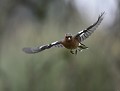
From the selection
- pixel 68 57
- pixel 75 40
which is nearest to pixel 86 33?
pixel 75 40

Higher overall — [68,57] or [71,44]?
[68,57]

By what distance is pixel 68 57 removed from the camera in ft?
15.9

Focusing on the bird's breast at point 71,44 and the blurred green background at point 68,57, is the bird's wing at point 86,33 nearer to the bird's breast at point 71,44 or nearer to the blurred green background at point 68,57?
the bird's breast at point 71,44

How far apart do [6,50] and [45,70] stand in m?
2.40

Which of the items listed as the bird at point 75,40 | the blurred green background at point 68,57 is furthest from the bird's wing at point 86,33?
the blurred green background at point 68,57

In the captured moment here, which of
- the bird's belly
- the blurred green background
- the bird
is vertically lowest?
the bird's belly

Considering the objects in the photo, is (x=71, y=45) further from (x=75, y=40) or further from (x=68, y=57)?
(x=68, y=57)

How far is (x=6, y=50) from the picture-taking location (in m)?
7.33

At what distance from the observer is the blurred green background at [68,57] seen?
4.76 m

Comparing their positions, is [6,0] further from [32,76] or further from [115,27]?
[115,27]

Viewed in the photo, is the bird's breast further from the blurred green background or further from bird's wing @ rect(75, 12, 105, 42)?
the blurred green background

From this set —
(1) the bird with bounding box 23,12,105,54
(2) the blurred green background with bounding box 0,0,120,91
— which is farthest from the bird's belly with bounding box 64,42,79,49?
(2) the blurred green background with bounding box 0,0,120,91

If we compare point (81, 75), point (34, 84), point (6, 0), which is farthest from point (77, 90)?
point (6, 0)

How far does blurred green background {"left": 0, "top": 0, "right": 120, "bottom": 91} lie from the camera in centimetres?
476
